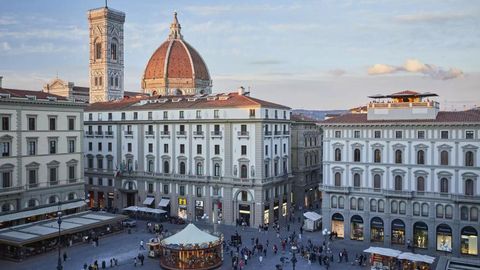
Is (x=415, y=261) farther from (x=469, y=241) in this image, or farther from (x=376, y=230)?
(x=376, y=230)

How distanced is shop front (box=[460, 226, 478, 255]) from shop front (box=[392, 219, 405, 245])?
214 inches

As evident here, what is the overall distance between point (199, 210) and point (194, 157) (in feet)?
21.7

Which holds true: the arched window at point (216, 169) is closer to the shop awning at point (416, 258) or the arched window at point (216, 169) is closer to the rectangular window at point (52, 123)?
the rectangular window at point (52, 123)

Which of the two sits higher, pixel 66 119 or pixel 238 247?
pixel 66 119

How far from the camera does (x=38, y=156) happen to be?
169 ft

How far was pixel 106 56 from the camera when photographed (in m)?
118

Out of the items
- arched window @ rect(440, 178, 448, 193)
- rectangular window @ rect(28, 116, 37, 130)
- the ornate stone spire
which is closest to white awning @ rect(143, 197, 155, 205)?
rectangular window @ rect(28, 116, 37, 130)

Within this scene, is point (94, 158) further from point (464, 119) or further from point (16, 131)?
point (464, 119)

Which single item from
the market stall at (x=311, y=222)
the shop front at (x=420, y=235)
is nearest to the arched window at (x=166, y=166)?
the market stall at (x=311, y=222)

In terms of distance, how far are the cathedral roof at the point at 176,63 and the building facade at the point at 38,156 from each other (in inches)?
1760

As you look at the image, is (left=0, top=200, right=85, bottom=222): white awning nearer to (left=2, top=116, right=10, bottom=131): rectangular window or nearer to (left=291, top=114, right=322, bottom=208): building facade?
(left=2, top=116, right=10, bottom=131): rectangular window

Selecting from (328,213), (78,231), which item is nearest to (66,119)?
(78,231)

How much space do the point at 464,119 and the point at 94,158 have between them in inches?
1919

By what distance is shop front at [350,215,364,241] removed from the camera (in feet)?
170
